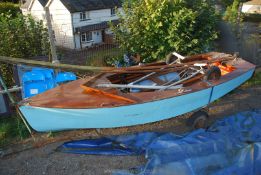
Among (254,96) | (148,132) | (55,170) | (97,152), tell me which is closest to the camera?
(55,170)

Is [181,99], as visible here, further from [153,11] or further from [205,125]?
[153,11]

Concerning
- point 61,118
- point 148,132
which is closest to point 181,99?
point 148,132

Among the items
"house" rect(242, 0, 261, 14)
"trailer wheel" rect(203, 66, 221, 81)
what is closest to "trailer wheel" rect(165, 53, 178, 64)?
"trailer wheel" rect(203, 66, 221, 81)

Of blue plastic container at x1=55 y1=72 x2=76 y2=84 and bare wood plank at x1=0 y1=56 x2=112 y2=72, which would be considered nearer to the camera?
bare wood plank at x1=0 y1=56 x2=112 y2=72

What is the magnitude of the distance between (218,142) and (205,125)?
1319 millimetres

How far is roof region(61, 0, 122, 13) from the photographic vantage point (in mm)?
21683

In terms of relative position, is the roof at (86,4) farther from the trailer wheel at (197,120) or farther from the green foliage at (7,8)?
the trailer wheel at (197,120)

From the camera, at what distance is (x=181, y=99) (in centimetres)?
590

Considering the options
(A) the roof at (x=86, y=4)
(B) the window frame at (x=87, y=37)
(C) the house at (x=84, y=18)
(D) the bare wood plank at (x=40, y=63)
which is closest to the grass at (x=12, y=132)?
(D) the bare wood plank at (x=40, y=63)

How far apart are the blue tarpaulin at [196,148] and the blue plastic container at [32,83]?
1.81m

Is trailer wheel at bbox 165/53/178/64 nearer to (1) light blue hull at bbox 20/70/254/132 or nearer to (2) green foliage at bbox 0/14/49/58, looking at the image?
(1) light blue hull at bbox 20/70/254/132

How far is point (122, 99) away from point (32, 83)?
255cm

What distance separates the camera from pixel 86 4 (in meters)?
22.5

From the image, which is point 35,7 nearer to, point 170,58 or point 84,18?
point 84,18
